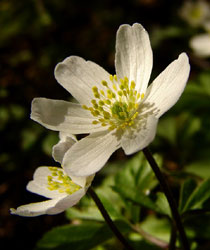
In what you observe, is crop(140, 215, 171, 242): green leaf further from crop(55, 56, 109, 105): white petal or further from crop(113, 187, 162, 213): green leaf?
crop(55, 56, 109, 105): white petal

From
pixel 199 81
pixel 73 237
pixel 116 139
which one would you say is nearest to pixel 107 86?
pixel 116 139

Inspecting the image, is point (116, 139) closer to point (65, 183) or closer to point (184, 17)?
point (65, 183)

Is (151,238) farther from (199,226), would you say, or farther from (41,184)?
(41,184)

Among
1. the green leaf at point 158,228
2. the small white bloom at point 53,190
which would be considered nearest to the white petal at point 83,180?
the small white bloom at point 53,190

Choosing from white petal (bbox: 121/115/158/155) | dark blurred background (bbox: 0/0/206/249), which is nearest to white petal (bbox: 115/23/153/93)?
white petal (bbox: 121/115/158/155)

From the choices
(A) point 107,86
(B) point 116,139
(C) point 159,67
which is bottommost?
(C) point 159,67

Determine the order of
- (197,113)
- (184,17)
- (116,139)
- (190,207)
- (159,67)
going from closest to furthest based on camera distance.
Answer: (116,139) → (190,207) → (197,113) → (159,67) → (184,17)

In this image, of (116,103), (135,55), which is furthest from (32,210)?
(135,55)
